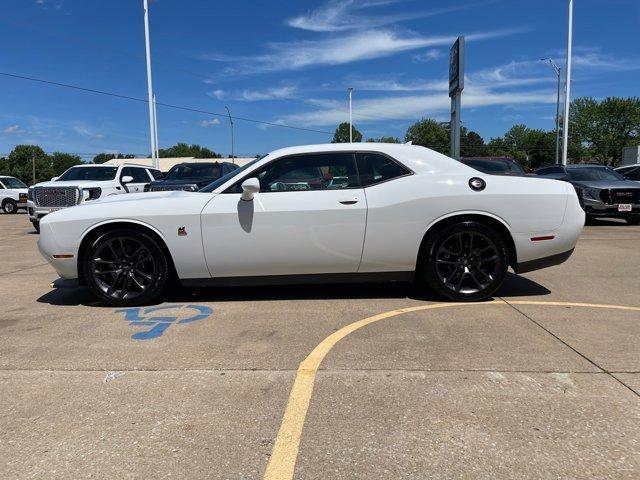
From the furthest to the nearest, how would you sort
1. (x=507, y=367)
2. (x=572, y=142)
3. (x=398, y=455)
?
(x=572, y=142), (x=507, y=367), (x=398, y=455)

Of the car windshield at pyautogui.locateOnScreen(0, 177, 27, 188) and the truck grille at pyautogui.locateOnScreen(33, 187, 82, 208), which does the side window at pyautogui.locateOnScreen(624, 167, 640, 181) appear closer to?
the truck grille at pyautogui.locateOnScreen(33, 187, 82, 208)

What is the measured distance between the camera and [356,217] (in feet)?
16.2

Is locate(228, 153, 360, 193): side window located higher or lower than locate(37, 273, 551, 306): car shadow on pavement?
higher

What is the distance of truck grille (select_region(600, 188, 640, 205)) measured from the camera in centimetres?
1282

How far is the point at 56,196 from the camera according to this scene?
12.5 m

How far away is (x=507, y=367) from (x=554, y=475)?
1224mm

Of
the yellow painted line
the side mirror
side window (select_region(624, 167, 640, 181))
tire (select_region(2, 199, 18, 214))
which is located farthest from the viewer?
tire (select_region(2, 199, 18, 214))

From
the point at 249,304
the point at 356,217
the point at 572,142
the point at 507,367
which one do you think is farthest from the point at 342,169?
the point at 572,142

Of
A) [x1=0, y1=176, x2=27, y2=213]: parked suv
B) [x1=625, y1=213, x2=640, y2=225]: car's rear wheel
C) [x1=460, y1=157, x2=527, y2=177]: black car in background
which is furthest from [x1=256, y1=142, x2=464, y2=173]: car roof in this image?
[x1=0, y1=176, x2=27, y2=213]: parked suv

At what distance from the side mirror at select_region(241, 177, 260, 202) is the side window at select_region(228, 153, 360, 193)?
192 millimetres

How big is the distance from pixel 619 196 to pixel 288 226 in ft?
36.5

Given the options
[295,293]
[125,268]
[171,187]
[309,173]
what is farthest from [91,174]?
[309,173]

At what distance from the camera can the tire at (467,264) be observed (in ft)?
16.7

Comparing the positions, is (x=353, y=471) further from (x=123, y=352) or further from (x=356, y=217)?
(x=356, y=217)
